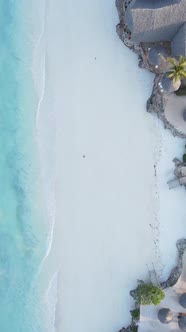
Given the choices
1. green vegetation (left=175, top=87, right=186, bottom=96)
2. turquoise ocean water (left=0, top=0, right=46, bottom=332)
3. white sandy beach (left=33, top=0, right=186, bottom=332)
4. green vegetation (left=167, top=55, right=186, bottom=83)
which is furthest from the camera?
turquoise ocean water (left=0, top=0, right=46, bottom=332)

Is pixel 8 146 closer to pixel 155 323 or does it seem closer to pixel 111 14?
pixel 111 14

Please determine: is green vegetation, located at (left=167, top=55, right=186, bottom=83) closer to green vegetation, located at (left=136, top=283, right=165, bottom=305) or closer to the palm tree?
the palm tree

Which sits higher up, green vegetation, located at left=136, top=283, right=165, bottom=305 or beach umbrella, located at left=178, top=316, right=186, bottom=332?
green vegetation, located at left=136, top=283, right=165, bottom=305

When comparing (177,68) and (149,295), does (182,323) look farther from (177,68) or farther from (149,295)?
(177,68)

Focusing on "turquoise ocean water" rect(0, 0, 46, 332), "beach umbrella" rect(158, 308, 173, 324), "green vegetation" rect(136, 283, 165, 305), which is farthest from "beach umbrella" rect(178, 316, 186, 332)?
"turquoise ocean water" rect(0, 0, 46, 332)

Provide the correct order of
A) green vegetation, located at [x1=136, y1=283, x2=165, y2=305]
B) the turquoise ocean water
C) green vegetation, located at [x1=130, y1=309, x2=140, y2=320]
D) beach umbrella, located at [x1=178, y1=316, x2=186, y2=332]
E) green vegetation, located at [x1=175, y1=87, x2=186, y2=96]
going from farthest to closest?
the turquoise ocean water < green vegetation, located at [x1=130, y1=309, x2=140, y2=320] < green vegetation, located at [x1=175, y1=87, x2=186, y2=96] < beach umbrella, located at [x1=178, y1=316, x2=186, y2=332] < green vegetation, located at [x1=136, y1=283, x2=165, y2=305]

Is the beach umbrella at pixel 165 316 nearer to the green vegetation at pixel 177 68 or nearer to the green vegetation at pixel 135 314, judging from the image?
the green vegetation at pixel 135 314

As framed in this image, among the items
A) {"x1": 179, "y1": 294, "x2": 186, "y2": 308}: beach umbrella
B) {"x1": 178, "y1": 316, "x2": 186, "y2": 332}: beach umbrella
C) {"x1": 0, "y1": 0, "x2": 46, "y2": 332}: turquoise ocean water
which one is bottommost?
{"x1": 178, "y1": 316, "x2": 186, "y2": 332}: beach umbrella

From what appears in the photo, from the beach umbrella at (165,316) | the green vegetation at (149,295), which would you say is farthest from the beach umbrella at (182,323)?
the green vegetation at (149,295)
